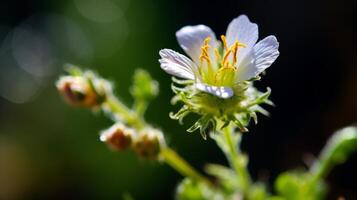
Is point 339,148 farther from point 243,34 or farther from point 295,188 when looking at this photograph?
point 243,34

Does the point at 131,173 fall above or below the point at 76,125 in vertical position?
below

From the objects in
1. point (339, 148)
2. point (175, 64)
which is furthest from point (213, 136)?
point (339, 148)

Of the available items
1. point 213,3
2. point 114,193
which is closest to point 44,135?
point 114,193

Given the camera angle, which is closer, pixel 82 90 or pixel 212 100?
pixel 212 100

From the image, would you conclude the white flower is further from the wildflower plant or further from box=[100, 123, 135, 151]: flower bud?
box=[100, 123, 135, 151]: flower bud

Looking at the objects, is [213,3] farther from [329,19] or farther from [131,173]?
[131,173]

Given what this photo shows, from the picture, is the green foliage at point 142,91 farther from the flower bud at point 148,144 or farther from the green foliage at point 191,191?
the green foliage at point 191,191

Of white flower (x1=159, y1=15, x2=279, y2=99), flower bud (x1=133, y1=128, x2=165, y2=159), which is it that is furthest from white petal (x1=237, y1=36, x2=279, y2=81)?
flower bud (x1=133, y1=128, x2=165, y2=159)
